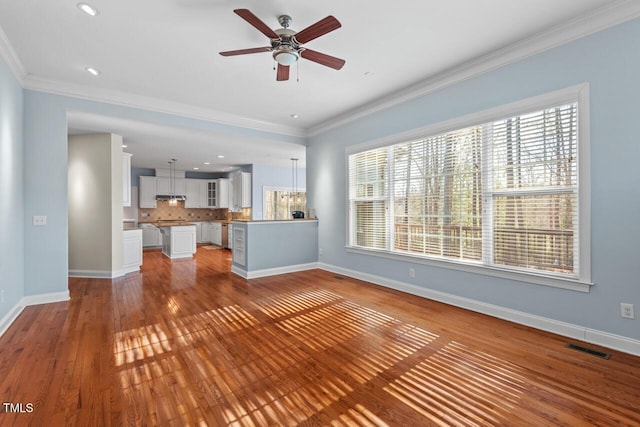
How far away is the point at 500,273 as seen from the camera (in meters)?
3.27

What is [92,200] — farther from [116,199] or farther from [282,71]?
[282,71]

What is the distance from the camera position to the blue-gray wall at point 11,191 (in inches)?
120

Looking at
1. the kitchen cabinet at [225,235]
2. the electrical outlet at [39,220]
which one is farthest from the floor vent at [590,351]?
the kitchen cabinet at [225,235]

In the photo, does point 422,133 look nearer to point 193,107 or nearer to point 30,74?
point 193,107

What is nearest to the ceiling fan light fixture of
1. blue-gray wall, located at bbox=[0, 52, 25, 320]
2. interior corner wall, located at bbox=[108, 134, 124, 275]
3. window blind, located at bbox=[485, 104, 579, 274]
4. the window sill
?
window blind, located at bbox=[485, 104, 579, 274]

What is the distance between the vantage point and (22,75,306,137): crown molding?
12.7ft

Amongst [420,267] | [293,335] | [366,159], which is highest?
[366,159]

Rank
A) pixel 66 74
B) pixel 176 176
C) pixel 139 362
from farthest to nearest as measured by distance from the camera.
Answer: pixel 176 176, pixel 66 74, pixel 139 362

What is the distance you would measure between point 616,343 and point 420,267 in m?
2.02

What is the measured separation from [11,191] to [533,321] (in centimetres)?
590

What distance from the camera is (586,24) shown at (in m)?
2.65

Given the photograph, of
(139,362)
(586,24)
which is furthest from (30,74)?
(586,24)

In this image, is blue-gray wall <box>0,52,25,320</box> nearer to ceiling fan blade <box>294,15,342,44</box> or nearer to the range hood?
ceiling fan blade <box>294,15,342,44</box>

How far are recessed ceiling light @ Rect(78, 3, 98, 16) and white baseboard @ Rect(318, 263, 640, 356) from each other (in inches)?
183
